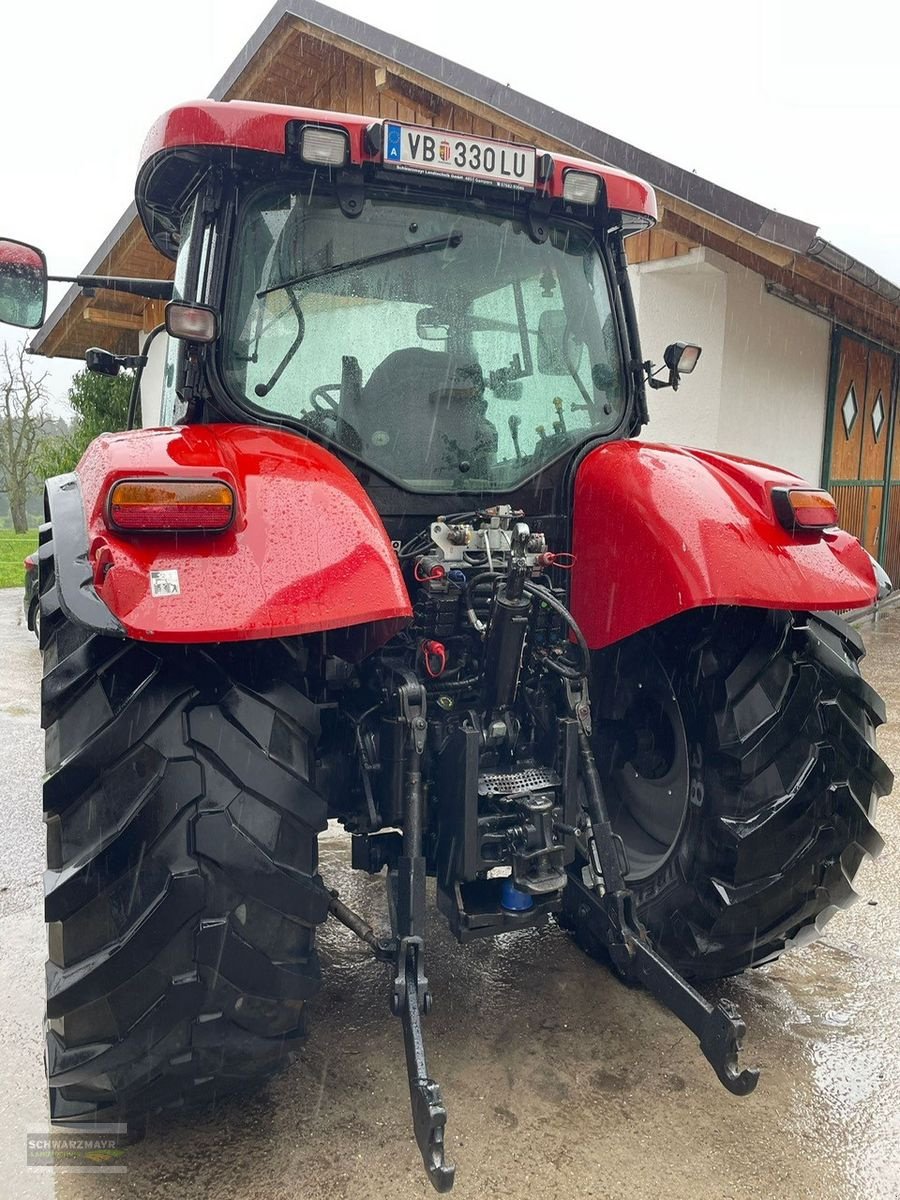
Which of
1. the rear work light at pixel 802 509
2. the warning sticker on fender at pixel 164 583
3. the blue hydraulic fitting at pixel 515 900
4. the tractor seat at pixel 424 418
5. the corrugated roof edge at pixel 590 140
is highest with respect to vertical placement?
the corrugated roof edge at pixel 590 140

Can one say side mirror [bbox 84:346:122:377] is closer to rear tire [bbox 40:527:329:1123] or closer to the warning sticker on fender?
rear tire [bbox 40:527:329:1123]

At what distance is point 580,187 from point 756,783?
1665 millimetres

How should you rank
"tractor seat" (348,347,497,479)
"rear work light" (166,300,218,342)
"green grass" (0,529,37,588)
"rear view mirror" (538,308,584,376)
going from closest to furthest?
1. "rear work light" (166,300,218,342)
2. "tractor seat" (348,347,497,479)
3. "rear view mirror" (538,308,584,376)
4. "green grass" (0,529,37,588)

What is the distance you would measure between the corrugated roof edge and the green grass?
32.9 ft

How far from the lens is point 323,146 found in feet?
7.44

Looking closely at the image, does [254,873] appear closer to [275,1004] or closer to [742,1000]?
[275,1004]

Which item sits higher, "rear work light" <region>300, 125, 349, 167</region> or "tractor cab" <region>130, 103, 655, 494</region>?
"rear work light" <region>300, 125, 349, 167</region>

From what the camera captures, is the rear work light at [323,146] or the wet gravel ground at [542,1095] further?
the rear work light at [323,146]

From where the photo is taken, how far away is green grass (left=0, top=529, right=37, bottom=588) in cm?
1502

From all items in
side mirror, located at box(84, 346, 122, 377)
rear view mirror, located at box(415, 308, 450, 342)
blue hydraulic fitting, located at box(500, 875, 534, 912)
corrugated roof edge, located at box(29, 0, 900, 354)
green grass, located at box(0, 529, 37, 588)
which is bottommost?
green grass, located at box(0, 529, 37, 588)

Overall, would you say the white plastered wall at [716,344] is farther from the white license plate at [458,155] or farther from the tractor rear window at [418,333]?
the white license plate at [458,155]

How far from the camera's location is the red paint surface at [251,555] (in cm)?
176

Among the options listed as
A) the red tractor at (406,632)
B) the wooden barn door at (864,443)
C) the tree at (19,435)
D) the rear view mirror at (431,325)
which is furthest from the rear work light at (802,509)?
the tree at (19,435)

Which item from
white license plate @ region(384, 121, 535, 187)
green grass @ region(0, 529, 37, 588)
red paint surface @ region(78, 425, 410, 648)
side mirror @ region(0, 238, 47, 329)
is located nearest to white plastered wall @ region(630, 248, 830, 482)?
white license plate @ region(384, 121, 535, 187)
